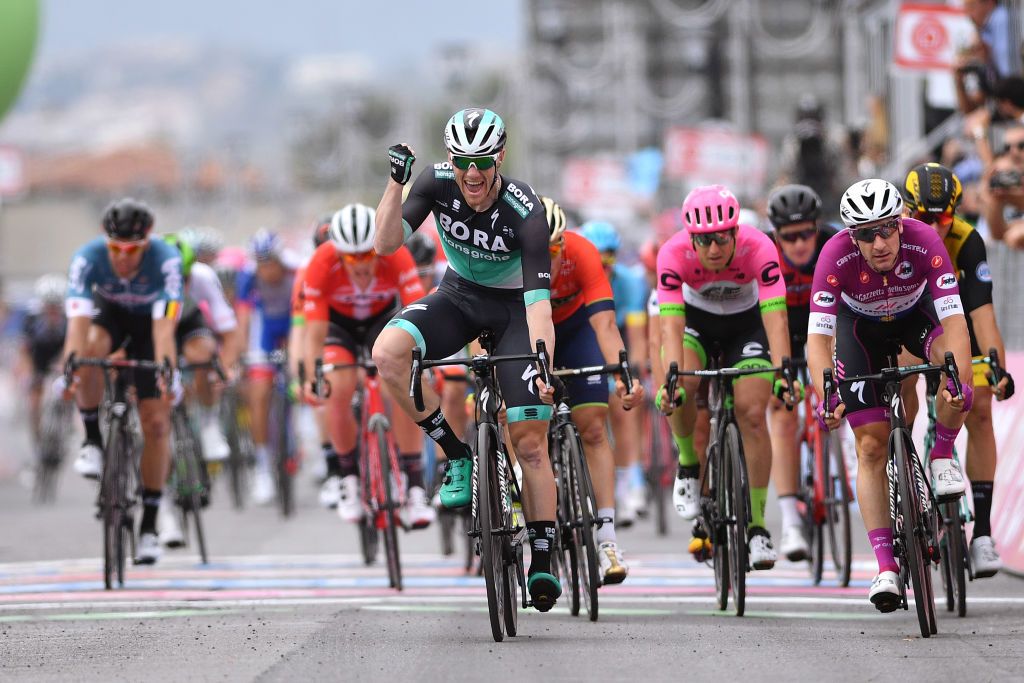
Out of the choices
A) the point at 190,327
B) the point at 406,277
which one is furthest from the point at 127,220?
the point at 190,327

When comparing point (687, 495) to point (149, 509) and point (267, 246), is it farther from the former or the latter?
point (267, 246)

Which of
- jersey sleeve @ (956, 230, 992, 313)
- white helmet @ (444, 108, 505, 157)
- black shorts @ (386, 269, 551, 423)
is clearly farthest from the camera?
jersey sleeve @ (956, 230, 992, 313)

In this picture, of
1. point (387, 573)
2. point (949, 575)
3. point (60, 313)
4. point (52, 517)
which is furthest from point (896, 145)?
point (949, 575)

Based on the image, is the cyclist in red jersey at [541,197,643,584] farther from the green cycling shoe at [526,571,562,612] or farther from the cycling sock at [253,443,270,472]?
the cycling sock at [253,443,270,472]

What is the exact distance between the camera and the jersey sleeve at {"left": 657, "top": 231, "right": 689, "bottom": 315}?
32.5 feet

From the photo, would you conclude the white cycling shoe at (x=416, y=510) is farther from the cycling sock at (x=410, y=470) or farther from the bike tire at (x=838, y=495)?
the bike tire at (x=838, y=495)

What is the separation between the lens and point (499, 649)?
8023mm

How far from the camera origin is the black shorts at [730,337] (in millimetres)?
10438

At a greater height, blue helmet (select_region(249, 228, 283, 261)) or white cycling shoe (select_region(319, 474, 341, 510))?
blue helmet (select_region(249, 228, 283, 261))

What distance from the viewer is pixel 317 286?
11.9 meters

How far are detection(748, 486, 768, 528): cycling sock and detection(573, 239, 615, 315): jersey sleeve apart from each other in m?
1.36

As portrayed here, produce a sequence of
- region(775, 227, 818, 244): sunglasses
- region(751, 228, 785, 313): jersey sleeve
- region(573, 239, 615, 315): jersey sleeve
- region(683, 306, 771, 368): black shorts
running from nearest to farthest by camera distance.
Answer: region(751, 228, 785, 313): jersey sleeve → region(573, 239, 615, 315): jersey sleeve → region(683, 306, 771, 368): black shorts → region(775, 227, 818, 244): sunglasses

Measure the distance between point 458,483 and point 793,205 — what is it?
10.3 feet

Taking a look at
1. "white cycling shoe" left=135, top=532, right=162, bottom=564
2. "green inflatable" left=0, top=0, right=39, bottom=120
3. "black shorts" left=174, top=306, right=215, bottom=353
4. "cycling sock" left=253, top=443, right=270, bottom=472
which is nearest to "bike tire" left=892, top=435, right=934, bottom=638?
"white cycling shoe" left=135, top=532, right=162, bottom=564
